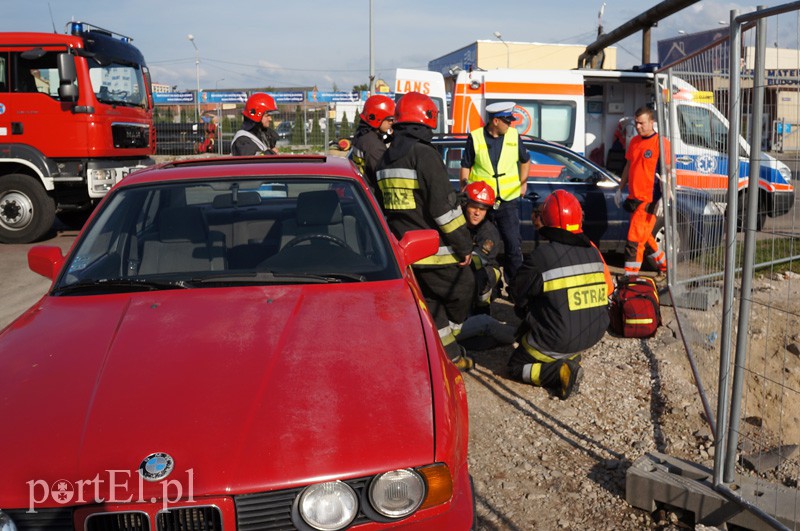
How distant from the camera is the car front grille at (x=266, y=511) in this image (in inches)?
90.0

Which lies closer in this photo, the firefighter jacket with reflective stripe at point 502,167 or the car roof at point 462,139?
the firefighter jacket with reflective stripe at point 502,167

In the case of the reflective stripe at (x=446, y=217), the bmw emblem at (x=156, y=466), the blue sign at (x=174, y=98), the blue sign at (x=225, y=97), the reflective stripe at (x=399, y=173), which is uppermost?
the blue sign at (x=174, y=98)

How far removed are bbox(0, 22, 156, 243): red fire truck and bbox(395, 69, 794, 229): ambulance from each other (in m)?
5.12

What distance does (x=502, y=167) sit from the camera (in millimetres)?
7570

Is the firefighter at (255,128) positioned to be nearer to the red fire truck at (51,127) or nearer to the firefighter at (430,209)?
the firefighter at (430,209)

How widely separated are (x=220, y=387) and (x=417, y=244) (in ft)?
5.25

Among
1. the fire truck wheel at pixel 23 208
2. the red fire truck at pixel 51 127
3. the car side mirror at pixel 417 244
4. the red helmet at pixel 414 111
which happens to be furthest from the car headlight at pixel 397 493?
the fire truck wheel at pixel 23 208

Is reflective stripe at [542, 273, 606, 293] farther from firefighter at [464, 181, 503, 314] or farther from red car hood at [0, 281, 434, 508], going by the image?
red car hood at [0, 281, 434, 508]

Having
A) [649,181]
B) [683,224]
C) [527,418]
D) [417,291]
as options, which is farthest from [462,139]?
[417,291]

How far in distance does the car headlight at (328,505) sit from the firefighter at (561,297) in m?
3.13

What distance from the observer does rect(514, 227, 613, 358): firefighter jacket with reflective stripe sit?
525cm

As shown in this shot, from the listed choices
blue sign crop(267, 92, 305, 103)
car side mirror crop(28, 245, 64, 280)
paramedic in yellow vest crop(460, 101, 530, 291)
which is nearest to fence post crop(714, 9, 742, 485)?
car side mirror crop(28, 245, 64, 280)

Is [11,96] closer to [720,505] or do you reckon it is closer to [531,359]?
[531,359]

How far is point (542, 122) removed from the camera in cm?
1298
